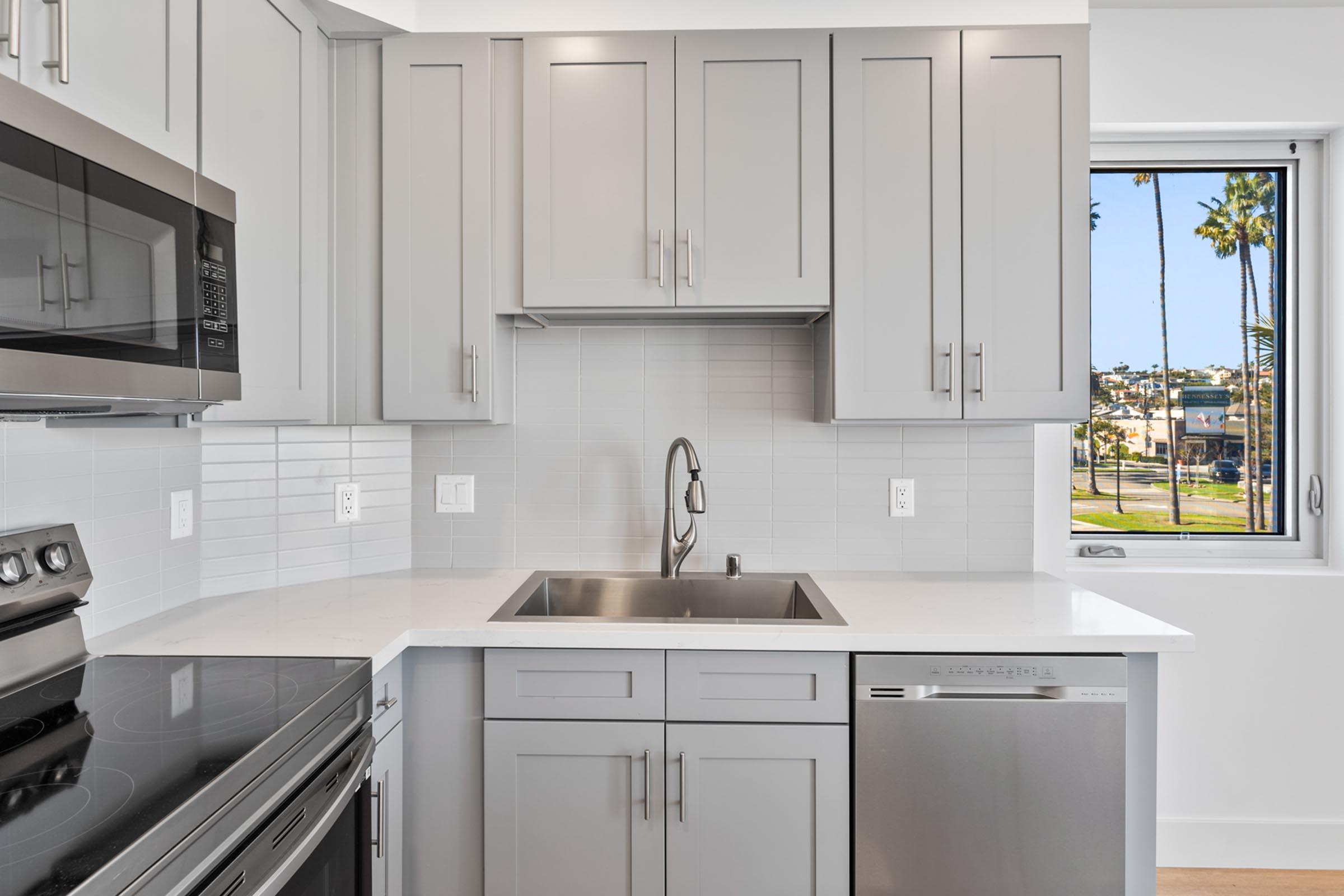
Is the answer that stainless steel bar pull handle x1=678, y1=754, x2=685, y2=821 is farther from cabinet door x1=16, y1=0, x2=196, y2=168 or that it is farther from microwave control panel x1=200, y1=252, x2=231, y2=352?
cabinet door x1=16, y1=0, x2=196, y2=168

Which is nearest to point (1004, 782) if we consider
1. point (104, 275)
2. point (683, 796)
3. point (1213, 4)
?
point (683, 796)

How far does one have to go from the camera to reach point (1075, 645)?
60.7 inches

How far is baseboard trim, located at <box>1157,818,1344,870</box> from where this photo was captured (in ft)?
7.20

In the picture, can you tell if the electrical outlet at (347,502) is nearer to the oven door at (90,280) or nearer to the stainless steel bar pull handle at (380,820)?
the stainless steel bar pull handle at (380,820)

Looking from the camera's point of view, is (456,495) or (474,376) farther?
(456,495)

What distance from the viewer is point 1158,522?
2318mm

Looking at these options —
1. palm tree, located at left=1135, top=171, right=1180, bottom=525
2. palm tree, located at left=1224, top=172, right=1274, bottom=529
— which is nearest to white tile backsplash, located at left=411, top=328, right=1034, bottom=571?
palm tree, located at left=1135, top=171, right=1180, bottom=525

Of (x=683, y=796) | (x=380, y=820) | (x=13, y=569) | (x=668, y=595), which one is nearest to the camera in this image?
(x=13, y=569)

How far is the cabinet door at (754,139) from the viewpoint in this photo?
1.85 metres

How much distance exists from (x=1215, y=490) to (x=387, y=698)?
92.3 inches

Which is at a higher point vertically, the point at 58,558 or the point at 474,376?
the point at 474,376

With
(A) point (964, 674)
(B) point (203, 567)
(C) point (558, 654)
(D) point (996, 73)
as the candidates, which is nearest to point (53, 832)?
(C) point (558, 654)

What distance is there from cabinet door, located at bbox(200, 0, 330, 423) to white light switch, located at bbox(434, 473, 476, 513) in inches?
17.1

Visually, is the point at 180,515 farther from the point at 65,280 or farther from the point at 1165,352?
the point at 1165,352
